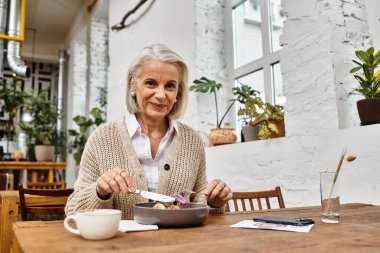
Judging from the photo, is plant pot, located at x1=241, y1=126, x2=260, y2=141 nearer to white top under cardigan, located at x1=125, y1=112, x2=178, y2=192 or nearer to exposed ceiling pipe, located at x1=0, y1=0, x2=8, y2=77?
white top under cardigan, located at x1=125, y1=112, x2=178, y2=192

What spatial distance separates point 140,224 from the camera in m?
0.96

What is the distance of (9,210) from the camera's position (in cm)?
197

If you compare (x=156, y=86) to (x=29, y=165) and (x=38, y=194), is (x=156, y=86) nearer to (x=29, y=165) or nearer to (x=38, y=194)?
(x=38, y=194)

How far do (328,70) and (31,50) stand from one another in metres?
7.55

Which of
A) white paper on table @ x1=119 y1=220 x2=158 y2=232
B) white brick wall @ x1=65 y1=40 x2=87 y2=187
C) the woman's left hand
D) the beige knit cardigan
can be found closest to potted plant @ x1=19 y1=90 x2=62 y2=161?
white brick wall @ x1=65 y1=40 x2=87 y2=187

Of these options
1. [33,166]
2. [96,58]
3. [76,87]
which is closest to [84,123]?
[33,166]

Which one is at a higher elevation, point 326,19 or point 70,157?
point 326,19

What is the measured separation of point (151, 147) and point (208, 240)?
72 centimetres

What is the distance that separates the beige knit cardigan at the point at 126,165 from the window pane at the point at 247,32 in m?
1.63

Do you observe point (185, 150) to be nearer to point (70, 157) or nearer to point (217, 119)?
point (217, 119)

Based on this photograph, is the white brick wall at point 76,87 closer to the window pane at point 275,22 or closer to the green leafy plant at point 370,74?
the window pane at point 275,22

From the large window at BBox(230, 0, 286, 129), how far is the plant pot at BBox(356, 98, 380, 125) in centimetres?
81

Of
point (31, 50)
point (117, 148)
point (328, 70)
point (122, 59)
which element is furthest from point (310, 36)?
point (31, 50)

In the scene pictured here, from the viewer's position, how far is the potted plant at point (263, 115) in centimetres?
220
